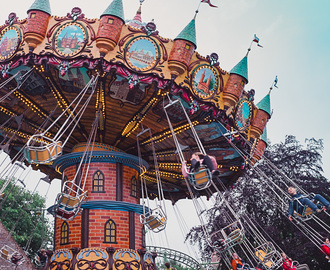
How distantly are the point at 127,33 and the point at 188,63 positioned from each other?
1742 millimetres

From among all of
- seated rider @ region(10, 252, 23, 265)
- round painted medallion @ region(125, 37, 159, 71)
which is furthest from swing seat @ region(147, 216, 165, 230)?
round painted medallion @ region(125, 37, 159, 71)

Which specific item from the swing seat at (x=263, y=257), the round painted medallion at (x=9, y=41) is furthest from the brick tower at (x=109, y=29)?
the swing seat at (x=263, y=257)

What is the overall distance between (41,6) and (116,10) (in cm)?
199

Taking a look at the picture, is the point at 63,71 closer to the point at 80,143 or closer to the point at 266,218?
the point at 80,143

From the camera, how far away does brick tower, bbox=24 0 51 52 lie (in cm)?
1105

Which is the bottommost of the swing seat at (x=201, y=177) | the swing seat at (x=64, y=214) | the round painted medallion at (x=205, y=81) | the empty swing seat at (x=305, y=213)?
the empty swing seat at (x=305, y=213)

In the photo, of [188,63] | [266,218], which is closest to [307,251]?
[266,218]

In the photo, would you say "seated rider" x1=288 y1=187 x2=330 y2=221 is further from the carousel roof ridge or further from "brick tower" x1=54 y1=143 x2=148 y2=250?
"brick tower" x1=54 y1=143 x2=148 y2=250

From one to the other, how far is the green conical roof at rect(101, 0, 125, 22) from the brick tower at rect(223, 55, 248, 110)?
350 cm

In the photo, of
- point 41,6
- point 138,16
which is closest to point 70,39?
point 41,6

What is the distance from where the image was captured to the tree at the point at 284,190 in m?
21.1

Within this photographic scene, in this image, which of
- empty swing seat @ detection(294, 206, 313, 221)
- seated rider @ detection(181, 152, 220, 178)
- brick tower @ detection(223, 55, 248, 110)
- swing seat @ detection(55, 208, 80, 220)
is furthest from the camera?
brick tower @ detection(223, 55, 248, 110)

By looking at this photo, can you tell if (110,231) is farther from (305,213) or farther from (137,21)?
(137,21)

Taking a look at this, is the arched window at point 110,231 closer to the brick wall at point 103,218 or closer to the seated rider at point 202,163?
the brick wall at point 103,218
